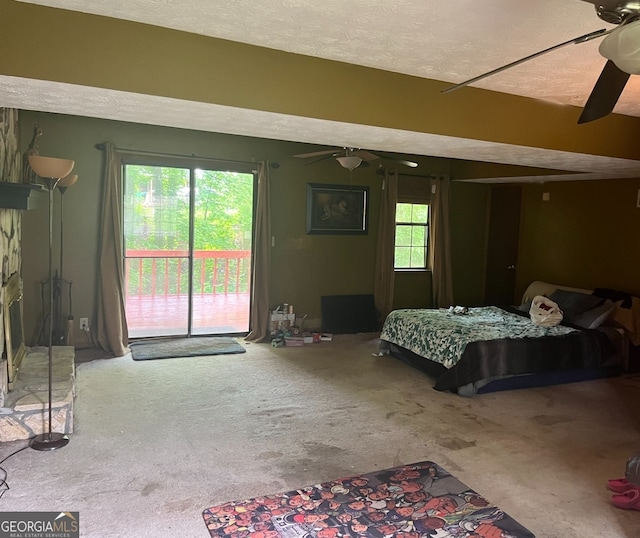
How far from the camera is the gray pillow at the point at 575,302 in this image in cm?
537

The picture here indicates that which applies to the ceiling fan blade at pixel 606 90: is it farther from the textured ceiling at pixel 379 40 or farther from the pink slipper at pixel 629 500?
the pink slipper at pixel 629 500

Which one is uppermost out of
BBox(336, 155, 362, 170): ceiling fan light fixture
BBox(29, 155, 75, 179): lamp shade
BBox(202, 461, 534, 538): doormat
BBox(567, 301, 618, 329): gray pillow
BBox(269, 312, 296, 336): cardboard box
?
BBox(336, 155, 362, 170): ceiling fan light fixture

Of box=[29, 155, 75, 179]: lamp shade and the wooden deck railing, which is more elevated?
box=[29, 155, 75, 179]: lamp shade

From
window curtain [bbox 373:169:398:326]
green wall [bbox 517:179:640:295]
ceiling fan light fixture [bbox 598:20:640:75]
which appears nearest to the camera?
ceiling fan light fixture [bbox 598:20:640:75]

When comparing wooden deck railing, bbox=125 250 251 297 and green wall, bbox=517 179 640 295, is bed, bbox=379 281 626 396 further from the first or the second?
wooden deck railing, bbox=125 250 251 297

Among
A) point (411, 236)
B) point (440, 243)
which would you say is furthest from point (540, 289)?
point (411, 236)

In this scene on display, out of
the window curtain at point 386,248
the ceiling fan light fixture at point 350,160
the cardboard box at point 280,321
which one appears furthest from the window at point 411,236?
the ceiling fan light fixture at point 350,160

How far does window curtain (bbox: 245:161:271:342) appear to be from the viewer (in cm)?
620

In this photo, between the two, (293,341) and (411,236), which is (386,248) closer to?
(411,236)

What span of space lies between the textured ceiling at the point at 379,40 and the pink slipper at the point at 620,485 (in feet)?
7.50

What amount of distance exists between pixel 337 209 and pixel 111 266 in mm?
2855

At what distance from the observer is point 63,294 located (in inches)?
215

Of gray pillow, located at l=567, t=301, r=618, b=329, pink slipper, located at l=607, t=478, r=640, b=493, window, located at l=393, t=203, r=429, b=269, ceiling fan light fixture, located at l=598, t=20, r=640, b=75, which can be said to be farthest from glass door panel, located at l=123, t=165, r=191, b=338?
ceiling fan light fixture, located at l=598, t=20, r=640, b=75

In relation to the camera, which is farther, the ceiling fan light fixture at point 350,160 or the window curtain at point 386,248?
the window curtain at point 386,248
